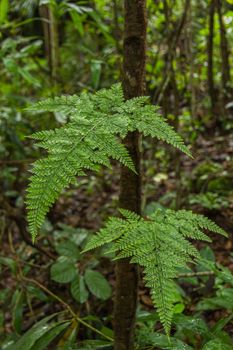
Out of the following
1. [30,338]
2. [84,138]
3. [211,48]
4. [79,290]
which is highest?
[211,48]

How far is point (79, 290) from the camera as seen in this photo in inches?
87.0

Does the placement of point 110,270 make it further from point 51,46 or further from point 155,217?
point 51,46

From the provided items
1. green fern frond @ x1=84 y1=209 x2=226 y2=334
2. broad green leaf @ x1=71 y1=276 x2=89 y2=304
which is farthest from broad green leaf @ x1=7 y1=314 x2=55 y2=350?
green fern frond @ x1=84 y1=209 x2=226 y2=334

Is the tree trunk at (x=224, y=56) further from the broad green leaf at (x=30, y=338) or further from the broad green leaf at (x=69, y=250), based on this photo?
the broad green leaf at (x=30, y=338)

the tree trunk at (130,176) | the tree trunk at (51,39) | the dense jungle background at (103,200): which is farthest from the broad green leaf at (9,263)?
the tree trunk at (51,39)

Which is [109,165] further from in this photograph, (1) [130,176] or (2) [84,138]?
(1) [130,176]

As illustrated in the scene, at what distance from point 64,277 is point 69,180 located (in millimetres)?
1401

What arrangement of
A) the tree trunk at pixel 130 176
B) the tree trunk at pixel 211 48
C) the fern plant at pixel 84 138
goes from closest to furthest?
the fern plant at pixel 84 138 → the tree trunk at pixel 130 176 → the tree trunk at pixel 211 48

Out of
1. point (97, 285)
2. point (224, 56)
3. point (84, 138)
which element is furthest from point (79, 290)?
point (224, 56)

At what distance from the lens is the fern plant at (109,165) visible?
0.96 meters

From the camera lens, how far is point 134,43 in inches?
48.6

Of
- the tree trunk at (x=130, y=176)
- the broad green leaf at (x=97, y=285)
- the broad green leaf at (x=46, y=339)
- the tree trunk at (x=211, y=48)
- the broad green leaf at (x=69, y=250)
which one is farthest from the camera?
the tree trunk at (x=211, y=48)

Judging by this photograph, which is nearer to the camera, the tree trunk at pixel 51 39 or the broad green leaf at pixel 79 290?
the broad green leaf at pixel 79 290

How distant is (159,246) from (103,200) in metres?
3.11
